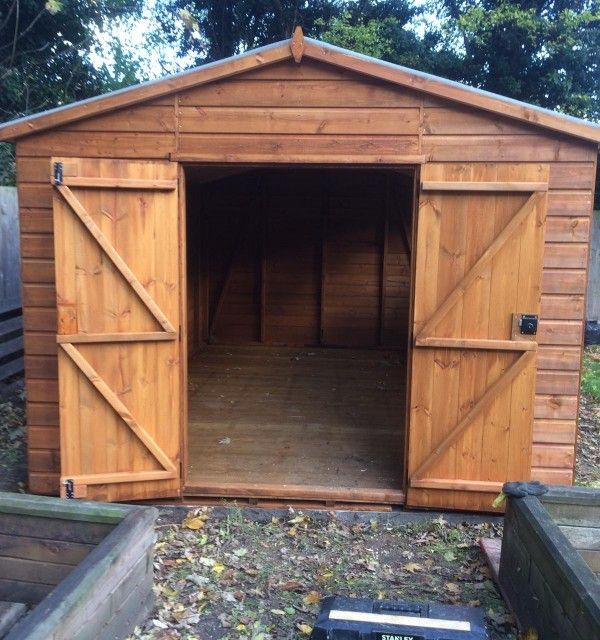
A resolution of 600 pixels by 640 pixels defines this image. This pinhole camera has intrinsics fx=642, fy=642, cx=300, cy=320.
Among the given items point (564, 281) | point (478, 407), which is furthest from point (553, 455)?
point (564, 281)

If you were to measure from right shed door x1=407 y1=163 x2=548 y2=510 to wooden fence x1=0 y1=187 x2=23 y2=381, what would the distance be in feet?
16.2

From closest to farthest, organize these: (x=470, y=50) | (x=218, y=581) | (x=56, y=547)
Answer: (x=56, y=547)
(x=218, y=581)
(x=470, y=50)

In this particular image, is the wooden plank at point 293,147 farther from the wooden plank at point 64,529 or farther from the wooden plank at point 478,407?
the wooden plank at point 64,529

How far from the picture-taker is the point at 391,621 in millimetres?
2639

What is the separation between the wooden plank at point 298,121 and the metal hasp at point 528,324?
1.36 meters

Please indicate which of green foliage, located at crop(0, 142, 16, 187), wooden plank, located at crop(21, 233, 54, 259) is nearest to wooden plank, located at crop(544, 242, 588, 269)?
wooden plank, located at crop(21, 233, 54, 259)

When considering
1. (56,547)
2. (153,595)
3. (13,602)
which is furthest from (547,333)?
(13,602)

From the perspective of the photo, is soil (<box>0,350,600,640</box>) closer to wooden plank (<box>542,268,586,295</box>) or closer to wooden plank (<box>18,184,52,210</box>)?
wooden plank (<box>542,268,586,295</box>)

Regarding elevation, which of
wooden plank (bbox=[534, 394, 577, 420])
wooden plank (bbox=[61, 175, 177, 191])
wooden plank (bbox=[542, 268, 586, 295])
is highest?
wooden plank (bbox=[61, 175, 177, 191])

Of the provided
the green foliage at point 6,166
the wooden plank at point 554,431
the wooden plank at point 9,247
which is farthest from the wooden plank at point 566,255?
the green foliage at point 6,166

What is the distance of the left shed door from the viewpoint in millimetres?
4074

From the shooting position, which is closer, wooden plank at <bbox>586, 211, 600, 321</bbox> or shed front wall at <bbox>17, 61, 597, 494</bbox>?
shed front wall at <bbox>17, 61, 597, 494</bbox>

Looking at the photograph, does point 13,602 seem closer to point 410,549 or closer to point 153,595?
point 153,595

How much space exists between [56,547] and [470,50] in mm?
11892
